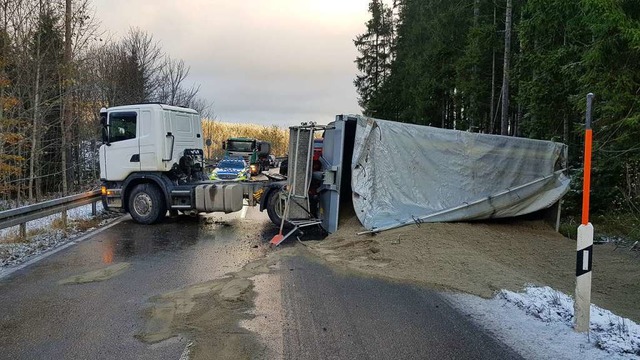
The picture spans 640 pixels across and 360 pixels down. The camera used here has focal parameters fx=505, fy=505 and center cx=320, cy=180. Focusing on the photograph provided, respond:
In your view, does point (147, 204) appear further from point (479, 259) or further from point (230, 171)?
point (479, 259)

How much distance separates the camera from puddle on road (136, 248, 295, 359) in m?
4.60

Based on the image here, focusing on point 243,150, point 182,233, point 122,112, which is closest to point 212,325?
point 182,233

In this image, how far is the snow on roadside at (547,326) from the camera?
442 centimetres

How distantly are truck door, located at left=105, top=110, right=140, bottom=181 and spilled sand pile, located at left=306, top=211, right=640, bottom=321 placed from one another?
18.7 feet

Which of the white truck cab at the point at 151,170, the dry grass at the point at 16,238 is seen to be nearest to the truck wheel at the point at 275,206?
the white truck cab at the point at 151,170

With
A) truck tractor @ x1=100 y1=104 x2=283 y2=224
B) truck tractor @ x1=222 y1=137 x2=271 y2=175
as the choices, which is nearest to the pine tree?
truck tractor @ x1=222 y1=137 x2=271 y2=175

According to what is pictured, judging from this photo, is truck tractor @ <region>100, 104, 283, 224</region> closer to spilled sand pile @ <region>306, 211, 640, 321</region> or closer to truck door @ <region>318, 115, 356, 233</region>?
truck door @ <region>318, 115, 356, 233</region>

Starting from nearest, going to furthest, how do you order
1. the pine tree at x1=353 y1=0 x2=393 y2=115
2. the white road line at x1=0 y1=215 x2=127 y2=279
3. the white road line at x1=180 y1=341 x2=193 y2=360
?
the white road line at x1=180 y1=341 x2=193 y2=360, the white road line at x1=0 y1=215 x2=127 y2=279, the pine tree at x1=353 y1=0 x2=393 y2=115

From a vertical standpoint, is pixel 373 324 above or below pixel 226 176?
below

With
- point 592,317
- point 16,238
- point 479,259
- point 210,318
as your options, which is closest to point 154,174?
point 16,238

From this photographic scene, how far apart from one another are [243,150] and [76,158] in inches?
404

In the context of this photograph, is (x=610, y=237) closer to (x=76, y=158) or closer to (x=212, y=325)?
(x=212, y=325)

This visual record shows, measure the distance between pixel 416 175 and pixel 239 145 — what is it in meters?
22.9

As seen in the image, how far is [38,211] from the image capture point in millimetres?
11250
